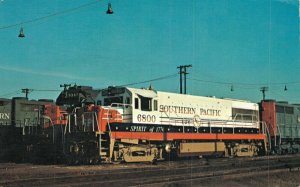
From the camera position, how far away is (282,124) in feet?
94.7

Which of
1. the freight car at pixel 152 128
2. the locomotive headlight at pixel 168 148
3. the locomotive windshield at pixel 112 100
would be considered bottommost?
the locomotive headlight at pixel 168 148

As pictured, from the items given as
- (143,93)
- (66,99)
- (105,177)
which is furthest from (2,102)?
(105,177)

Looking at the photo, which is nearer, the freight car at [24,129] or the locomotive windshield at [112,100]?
the locomotive windshield at [112,100]

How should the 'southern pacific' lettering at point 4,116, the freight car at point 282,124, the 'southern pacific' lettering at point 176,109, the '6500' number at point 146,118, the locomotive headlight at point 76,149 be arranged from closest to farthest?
the locomotive headlight at point 76,149 → the '6500' number at point 146,118 → the 'southern pacific' lettering at point 176,109 → the 'southern pacific' lettering at point 4,116 → the freight car at point 282,124

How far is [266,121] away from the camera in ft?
89.2

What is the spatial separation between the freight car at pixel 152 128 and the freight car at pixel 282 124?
Answer: 10.9 feet

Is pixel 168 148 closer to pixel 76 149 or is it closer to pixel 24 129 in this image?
pixel 76 149

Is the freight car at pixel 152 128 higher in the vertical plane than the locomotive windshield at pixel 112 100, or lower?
lower

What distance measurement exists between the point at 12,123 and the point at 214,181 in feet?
53.5

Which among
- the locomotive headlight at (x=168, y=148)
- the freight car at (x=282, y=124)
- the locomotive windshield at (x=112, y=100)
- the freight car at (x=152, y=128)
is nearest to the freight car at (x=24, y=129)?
the freight car at (x=152, y=128)

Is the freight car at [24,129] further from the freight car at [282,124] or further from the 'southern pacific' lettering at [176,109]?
the freight car at [282,124]

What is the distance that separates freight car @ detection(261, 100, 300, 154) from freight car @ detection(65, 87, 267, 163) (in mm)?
3337

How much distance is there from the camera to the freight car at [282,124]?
27250mm

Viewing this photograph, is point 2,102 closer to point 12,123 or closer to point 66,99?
point 12,123
